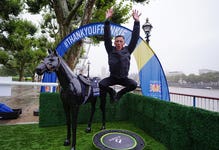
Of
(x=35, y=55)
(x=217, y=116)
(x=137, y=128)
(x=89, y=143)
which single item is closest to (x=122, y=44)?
(x=217, y=116)

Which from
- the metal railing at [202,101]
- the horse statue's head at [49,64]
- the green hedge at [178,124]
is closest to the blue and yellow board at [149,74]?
the metal railing at [202,101]

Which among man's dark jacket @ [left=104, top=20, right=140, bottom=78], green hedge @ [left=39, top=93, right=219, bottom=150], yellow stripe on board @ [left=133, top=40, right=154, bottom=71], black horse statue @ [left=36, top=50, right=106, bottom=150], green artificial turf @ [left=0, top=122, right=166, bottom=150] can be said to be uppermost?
yellow stripe on board @ [left=133, top=40, right=154, bottom=71]

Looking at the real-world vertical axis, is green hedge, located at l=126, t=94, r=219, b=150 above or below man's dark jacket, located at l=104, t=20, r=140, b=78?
below

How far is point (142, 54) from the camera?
681 cm

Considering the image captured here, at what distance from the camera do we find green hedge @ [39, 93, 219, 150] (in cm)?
313

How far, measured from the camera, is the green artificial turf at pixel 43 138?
13.4ft

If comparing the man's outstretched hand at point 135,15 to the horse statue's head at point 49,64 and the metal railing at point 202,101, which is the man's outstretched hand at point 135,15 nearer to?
the horse statue's head at point 49,64

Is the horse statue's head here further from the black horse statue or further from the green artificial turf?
the green artificial turf

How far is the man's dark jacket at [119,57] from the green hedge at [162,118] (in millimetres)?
1793

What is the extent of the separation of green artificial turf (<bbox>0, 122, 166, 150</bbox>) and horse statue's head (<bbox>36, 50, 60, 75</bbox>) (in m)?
2.09

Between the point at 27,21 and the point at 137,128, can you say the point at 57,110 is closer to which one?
the point at 137,128

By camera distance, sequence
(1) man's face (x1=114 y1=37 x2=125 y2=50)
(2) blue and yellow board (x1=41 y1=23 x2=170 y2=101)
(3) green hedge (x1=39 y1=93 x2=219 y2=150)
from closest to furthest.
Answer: (1) man's face (x1=114 y1=37 x2=125 y2=50)
(3) green hedge (x1=39 y1=93 x2=219 y2=150)
(2) blue and yellow board (x1=41 y1=23 x2=170 y2=101)

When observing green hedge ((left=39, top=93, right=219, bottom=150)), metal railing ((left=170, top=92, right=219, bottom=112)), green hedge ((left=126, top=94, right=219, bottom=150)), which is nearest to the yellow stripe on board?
green hedge ((left=39, top=93, right=219, bottom=150))

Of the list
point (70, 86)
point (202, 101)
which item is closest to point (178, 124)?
point (202, 101)
